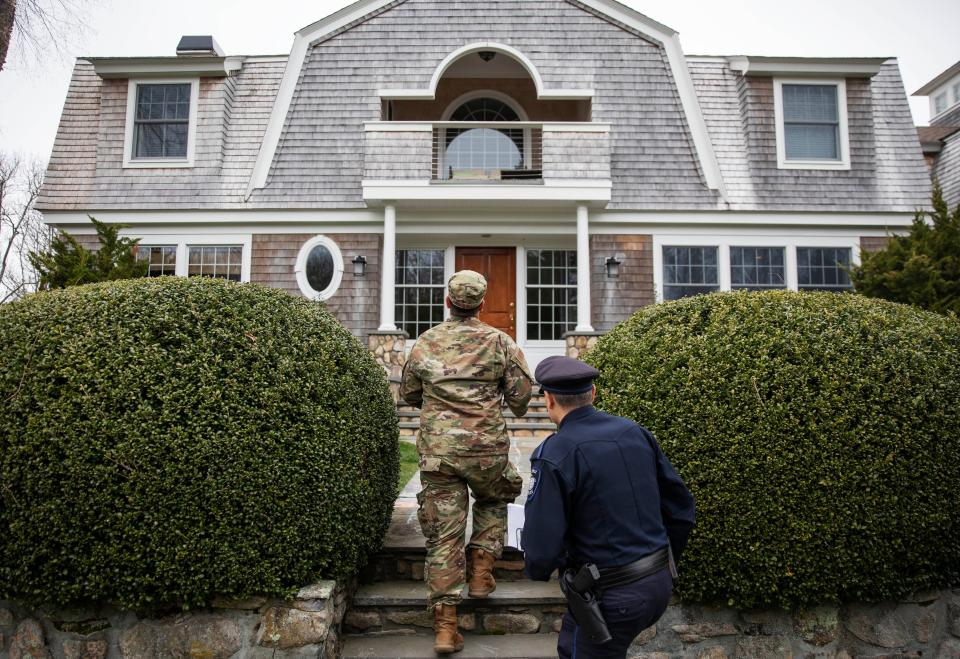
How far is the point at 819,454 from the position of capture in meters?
3.48

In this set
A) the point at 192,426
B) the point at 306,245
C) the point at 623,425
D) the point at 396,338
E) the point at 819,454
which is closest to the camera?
the point at 623,425

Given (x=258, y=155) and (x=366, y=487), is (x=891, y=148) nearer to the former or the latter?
(x=258, y=155)

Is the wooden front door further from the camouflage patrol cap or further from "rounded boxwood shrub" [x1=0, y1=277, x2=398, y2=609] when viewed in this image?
"rounded boxwood shrub" [x1=0, y1=277, x2=398, y2=609]

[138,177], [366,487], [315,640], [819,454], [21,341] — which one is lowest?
[315,640]

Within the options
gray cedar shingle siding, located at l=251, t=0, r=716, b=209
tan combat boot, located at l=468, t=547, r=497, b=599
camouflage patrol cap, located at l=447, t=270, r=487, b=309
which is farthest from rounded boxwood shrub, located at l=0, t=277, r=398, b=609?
gray cedar shingle siding, located at l=251, t=0, r=716, b=209

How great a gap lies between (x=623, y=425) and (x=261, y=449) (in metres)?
1.79

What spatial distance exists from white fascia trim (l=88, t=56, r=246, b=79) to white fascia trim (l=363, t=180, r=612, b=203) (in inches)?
152

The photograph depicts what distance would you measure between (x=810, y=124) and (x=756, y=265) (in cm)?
279

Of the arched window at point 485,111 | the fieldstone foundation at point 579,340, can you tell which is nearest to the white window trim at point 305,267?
→ the arched window at point 485,111

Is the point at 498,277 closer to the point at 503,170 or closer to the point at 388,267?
the point at 503,170

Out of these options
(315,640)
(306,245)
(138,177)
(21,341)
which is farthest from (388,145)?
(315,640)

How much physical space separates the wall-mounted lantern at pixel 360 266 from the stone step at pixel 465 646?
8138 mm

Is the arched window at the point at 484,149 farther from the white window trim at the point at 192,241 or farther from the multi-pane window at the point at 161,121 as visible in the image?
the multi-pane window at the point at 161,121

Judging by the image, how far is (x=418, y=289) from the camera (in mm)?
12047
